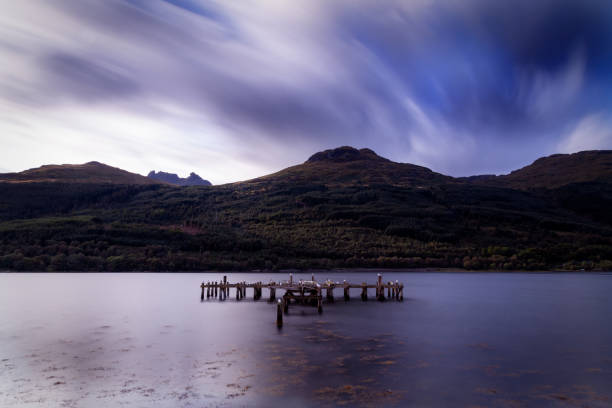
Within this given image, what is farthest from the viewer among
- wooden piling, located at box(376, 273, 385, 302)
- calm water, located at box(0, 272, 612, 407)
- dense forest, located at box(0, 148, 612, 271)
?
dense forest, located at box(0, 148, 612, 271)

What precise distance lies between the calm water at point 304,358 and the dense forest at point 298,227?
63.2 meters

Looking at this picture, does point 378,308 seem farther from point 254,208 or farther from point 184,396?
point 254,208

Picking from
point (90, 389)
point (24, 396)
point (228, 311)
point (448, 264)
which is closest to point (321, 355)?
point (90, 389)

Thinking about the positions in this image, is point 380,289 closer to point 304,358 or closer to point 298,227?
point 304,358

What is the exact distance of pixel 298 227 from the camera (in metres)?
130

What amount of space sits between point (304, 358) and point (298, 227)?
109 metres

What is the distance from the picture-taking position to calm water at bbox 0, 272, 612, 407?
50.1 ft

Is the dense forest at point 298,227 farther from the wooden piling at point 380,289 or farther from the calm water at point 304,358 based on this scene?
the calm water at point 304,358

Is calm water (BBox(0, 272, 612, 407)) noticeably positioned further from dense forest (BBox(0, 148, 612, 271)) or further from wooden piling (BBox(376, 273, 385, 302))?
dense forest (BBox(0, 148, 612, 271))

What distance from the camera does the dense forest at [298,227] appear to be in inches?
4109

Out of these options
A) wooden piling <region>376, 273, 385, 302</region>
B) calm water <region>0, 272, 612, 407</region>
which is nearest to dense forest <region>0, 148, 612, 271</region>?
wooden piling <region>376, 273, 385, 302</region>

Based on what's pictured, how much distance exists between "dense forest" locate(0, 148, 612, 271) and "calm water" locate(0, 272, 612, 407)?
63.2 metres

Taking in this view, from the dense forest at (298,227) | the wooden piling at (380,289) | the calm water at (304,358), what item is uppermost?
the dense forest at (298,227)

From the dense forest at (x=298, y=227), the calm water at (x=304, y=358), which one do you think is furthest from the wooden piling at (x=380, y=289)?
the dense forest at (x=298, y=227)
